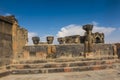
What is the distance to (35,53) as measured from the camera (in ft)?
53.0

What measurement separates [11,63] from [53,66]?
2.00 meters

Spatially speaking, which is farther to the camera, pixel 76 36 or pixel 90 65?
pixel 76 36

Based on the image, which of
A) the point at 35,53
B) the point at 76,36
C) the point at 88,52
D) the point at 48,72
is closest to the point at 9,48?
the point at 48,72

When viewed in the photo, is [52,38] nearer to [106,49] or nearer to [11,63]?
[106,49]

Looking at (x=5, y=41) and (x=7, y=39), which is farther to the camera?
(x=7, y=39)

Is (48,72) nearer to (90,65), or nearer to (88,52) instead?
(90,65)

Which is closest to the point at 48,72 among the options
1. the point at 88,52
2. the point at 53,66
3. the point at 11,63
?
the point at 53,66

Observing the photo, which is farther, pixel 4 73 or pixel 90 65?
pixel 90 65

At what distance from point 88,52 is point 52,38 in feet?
26.5

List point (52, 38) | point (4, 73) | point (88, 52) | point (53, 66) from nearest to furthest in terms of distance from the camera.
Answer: point (4, 73)
point (53, 66)
point (88, 52)
point (52, 38)

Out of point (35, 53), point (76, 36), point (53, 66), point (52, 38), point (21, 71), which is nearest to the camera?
point (21, 71)

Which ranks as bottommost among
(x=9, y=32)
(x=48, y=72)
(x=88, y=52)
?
(x=48, y=72)

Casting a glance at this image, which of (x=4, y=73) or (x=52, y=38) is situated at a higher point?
(x=52, y=38)

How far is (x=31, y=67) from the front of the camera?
8094 millimetres
